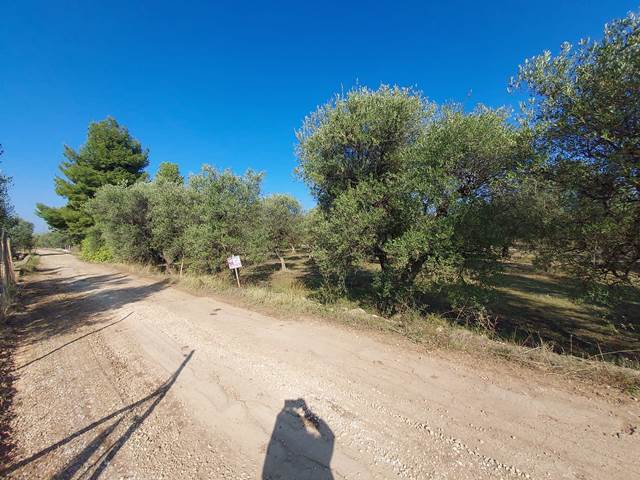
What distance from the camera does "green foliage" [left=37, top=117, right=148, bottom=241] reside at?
94.9 feet

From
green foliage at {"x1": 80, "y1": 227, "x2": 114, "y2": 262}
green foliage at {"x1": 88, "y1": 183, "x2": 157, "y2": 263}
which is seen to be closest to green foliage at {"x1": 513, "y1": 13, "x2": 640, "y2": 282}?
green foliage at {"x1": 88, "y1": 183, "x2": 157, "y2": 263}

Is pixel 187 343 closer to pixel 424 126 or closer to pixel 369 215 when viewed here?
pixel 369 215

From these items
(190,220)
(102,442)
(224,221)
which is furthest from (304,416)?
(190,220)

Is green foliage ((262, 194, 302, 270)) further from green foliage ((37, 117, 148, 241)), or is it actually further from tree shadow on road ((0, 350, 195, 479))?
tree shadow on road ((0, 350, 195, 479))

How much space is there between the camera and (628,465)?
2719 mm

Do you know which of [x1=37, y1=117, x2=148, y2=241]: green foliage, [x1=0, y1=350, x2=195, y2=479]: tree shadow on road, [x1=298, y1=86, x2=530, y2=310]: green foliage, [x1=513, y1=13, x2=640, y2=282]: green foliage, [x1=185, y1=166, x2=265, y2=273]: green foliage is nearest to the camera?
[x1=0, y1=350, x2=195, y2=479]: tree shadow on road

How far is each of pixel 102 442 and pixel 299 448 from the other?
2643 mm

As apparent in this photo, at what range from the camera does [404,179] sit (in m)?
8.21

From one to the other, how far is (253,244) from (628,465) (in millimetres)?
13843

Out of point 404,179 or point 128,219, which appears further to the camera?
point 128,219

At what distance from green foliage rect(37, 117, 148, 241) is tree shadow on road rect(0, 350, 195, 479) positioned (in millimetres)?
31274

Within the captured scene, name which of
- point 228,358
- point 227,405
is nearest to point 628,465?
point 227,405

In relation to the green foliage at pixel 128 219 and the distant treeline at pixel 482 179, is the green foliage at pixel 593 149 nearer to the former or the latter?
the distant treeline at pixel 482 179

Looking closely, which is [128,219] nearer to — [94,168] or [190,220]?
[190,220]
